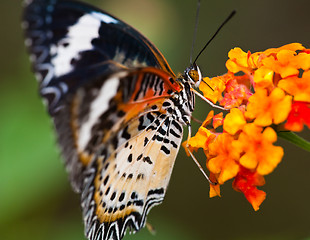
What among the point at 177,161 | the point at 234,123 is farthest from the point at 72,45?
the point at 177,161

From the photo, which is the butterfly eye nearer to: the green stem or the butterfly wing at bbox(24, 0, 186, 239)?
the butterfly wing at bbox(24, 0, 186, 239)

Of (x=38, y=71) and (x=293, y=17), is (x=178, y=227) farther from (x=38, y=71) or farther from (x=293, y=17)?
(x=293, y=17)

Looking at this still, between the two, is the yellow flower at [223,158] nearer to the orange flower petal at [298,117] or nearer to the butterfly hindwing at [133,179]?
the orange flower petal at [298,117]

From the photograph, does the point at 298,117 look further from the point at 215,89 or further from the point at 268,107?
the point at 215,89

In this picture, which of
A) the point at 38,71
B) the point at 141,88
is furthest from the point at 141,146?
the point at 38,71

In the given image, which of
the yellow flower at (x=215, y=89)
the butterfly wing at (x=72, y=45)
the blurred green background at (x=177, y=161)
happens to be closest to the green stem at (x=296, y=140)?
the yellow flower at (x=215, y=89)

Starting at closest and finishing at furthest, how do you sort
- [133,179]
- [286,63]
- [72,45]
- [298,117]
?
[298,117]
[286,63]
[72,45]
[133,179]
